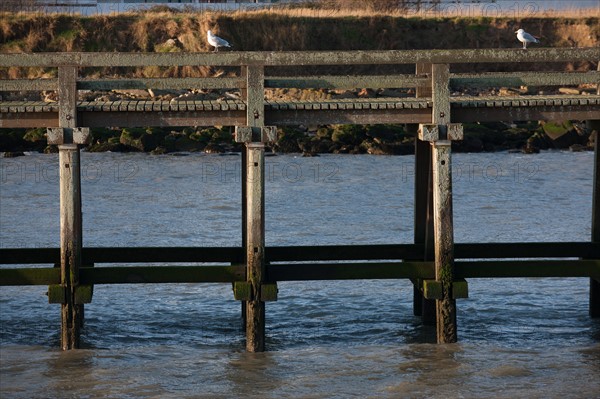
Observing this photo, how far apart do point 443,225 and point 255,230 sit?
2.04m

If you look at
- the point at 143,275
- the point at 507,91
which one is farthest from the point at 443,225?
the point at 507,91

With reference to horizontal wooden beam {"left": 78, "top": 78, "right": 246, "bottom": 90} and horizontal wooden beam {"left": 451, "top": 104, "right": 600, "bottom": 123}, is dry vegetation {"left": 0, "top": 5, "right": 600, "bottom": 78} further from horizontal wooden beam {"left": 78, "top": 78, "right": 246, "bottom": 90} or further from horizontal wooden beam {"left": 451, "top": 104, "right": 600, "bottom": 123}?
horizontal wooden beam {"left": 451, "top": 104, "right": 600, "bottom": 123}

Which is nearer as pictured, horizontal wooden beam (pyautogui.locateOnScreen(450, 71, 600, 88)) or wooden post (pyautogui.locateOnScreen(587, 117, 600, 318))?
horizontal wooden beam (pyautogui.locateOnScreen(450, 71, 600, 88))

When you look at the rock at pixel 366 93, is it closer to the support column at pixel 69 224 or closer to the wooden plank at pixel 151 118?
the wooden plank at pixel 151 118

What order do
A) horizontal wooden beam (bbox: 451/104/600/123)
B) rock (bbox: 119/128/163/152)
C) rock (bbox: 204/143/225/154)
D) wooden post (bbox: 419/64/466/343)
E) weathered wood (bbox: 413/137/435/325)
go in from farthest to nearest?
rock (bbox: 119/128/163/152), rock (bbox: 204/143/225/154), weathered wood (bbox: 413/137/435/325), horizontal wooden beam (bbox: 451/104/600/123), wooden post (bbox: 419/64/466/343)

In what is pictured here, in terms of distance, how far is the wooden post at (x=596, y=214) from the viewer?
14.8 meters

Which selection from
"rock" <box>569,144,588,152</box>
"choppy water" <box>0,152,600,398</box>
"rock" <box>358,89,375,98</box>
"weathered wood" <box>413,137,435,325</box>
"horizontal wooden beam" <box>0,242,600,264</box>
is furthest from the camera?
"rock" <box>358,89,375,98</box>

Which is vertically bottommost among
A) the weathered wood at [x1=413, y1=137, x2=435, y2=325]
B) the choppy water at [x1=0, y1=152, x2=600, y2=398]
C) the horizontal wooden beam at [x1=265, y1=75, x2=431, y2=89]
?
the choppy water at [x1=0, y1=152, x2=600, y2=398]

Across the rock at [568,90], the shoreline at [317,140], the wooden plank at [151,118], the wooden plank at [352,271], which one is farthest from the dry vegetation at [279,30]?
the wooden plank at [151,118]

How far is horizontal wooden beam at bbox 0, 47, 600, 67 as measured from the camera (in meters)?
13.3

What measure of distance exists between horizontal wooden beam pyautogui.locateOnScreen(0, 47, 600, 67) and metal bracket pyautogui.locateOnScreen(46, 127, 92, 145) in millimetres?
681

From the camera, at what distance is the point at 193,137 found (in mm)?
37969

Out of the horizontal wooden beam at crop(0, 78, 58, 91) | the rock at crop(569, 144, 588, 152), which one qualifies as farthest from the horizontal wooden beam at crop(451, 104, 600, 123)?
the rock at crop(569, 144, 588, 152)

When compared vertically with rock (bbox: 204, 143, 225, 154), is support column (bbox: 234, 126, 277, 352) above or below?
below
